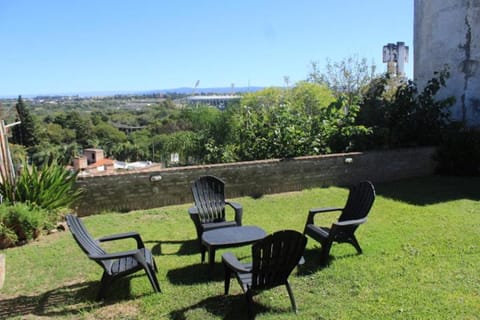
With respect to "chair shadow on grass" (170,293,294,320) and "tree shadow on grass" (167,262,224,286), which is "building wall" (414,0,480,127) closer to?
"tree shadow on grass" (167,262,224,286)

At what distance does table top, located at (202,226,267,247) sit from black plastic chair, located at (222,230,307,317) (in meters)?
0.79

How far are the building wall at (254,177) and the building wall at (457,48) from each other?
7.66 ft

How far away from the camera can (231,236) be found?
15.6 ft

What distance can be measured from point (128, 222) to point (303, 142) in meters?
4.67

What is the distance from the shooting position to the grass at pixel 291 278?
385 cm

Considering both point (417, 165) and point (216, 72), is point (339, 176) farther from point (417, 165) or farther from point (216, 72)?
point (216, 72)

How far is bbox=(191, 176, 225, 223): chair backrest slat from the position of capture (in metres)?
5.86

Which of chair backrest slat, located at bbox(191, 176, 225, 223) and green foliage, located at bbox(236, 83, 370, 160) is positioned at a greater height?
green foliage, located at bbox(236, 83, 370, 160)

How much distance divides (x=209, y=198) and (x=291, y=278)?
78.2 inches

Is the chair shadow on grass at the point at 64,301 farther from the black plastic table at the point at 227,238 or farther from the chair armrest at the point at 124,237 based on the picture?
the black plastic table at the point at 227,238

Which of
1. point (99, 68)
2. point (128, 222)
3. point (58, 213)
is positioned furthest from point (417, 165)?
point (99, 68)

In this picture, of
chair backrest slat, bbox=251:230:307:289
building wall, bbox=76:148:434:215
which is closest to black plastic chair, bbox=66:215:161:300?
chair backrest slat, bbox=251:230:307:289

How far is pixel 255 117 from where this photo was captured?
388 inches

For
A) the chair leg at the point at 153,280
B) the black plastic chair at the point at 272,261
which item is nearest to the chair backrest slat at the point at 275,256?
the black plastic chair at the point at 272,261
